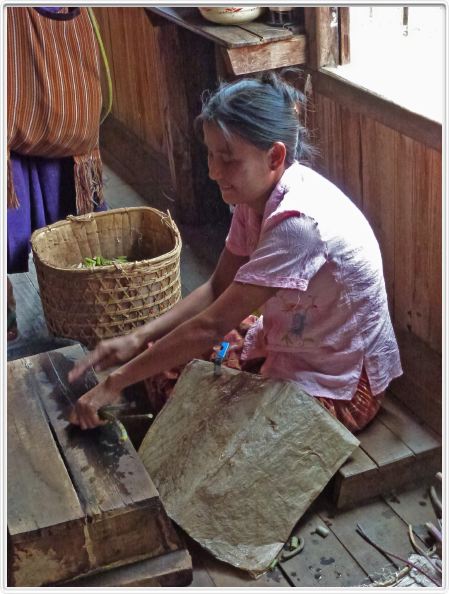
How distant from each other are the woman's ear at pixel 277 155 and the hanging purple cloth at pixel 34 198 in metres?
1.19

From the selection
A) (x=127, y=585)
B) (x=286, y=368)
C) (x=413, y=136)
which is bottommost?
(x=127, y=585)

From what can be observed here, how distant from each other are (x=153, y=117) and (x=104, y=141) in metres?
0.70

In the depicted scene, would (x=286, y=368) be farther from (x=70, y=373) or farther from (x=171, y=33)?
(x=171, y=33)

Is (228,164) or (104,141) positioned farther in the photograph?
(104,141)

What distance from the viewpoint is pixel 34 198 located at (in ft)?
10.9

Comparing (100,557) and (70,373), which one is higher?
(70,373)

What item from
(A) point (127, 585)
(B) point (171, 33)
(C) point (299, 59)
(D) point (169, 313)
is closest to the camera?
(A) point (127, 585)

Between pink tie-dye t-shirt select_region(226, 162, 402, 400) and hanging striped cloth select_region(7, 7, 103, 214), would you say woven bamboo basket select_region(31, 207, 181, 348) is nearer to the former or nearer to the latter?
hanging striped cloth select_region(7, 7, 103, 214)

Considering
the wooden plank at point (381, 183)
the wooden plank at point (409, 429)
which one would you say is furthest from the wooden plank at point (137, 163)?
the wooden plank at point (409, 429)

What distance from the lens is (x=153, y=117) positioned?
4.72 m

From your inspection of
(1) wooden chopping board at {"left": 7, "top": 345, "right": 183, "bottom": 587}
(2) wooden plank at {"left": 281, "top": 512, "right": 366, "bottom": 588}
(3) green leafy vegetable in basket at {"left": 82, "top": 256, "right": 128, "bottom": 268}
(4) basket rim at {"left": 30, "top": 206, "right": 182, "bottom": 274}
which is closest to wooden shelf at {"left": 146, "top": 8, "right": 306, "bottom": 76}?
(4) basket rim at {"left": 30, "top": 206, "right": 182, "bottom": 274}

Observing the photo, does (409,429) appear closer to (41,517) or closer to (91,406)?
(91,406)

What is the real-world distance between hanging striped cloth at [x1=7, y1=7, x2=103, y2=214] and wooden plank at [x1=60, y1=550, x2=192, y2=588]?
153 centimetres
